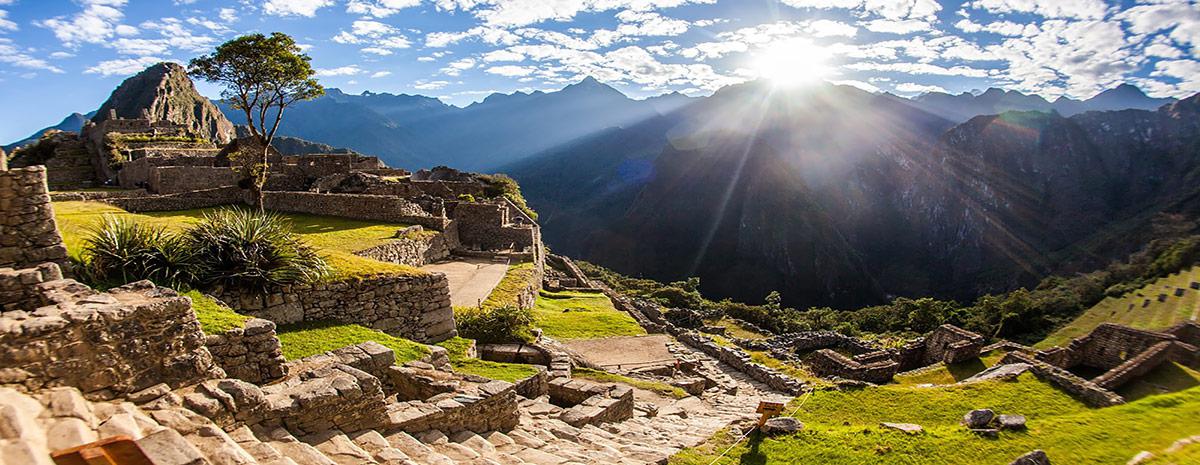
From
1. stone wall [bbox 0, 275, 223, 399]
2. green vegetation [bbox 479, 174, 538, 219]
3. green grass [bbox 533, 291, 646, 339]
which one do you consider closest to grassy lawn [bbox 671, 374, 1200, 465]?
stone wall [bbox 0, 275, 223, 399]

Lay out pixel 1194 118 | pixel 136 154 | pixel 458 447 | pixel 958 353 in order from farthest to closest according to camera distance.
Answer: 1. pixel 1194 118
2. pixel 136 154
3. pixel 958 353
4. pixel 458 447

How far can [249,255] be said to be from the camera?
8.92 meters

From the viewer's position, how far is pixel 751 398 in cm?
1584

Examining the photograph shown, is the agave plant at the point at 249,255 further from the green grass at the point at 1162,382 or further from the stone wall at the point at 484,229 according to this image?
A: the stone wall at the point at 484,229

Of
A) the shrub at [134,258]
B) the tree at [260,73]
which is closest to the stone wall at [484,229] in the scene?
the tree at [260,73]

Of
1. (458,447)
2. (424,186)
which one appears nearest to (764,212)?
(424,186)

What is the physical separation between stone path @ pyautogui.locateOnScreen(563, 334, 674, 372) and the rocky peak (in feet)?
235

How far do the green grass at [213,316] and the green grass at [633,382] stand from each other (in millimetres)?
7006

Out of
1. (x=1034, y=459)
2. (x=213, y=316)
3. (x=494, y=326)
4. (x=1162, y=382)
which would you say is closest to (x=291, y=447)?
(x=213, y=316)

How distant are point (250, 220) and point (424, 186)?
23.7m

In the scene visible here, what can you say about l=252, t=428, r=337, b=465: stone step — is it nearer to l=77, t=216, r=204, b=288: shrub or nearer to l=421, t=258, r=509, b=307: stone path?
l=77, t=216, r=204, b=288: shrub

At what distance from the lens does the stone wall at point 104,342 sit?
14.4 feet

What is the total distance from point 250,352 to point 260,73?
18.2m

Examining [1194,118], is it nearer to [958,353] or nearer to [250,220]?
[958,353]
